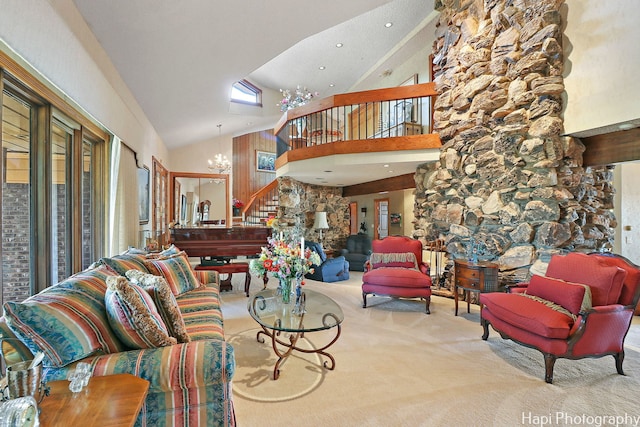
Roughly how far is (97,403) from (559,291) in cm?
331

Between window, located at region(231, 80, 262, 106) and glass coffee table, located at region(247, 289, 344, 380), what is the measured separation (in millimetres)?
6991

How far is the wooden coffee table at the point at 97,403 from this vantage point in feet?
3.17

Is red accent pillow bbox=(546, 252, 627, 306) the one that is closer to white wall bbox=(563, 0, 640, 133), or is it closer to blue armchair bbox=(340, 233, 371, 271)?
white wall bbox=(563, 0, 640, 133)

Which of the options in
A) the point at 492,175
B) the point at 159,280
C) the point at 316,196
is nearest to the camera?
the point at 159,280

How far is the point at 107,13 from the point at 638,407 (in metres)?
4.99

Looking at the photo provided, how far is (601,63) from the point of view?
11.0 feet

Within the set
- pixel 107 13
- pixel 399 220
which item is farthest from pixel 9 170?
pixel 399 220

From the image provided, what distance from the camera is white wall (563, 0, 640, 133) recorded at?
3068mm

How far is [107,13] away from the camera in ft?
8.22

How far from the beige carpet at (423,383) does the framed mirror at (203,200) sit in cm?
645

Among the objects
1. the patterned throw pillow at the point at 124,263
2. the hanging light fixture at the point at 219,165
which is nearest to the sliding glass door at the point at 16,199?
the patterned throw pillow at the point at 124,263

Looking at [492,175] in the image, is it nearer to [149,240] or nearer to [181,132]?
[149,240]

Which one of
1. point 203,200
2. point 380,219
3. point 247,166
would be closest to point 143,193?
point 203,200

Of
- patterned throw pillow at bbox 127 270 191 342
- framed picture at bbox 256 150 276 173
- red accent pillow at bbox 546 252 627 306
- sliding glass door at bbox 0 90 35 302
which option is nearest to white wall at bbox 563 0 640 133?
red accent pillow at bbox 546 252 627 306
